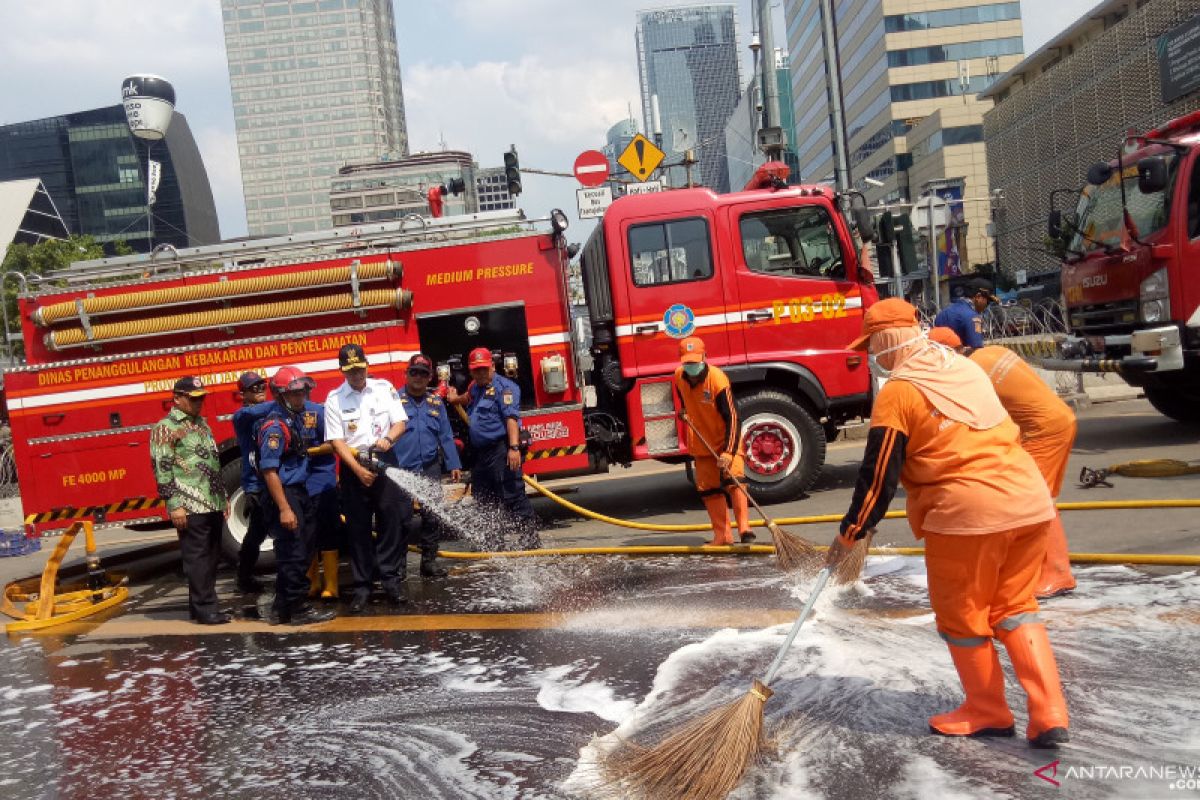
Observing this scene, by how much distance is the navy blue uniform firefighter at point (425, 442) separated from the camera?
739 centimetres

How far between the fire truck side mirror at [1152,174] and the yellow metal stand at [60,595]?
9615mm

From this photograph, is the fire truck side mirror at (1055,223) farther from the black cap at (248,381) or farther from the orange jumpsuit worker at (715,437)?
the black cap at (248,381)

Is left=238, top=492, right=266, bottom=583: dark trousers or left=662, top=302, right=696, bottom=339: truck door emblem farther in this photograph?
left=662, top=302, right=696, bottom=339: truck door emblem

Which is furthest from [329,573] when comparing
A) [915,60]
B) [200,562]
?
[915,60]

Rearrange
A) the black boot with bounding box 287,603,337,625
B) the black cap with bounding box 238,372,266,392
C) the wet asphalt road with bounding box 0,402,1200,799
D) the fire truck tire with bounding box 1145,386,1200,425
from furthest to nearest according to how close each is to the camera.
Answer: the fire truck tire with bounding box 1145,386,1200,425 → the black cap with bounding box 238,372,266,392 → the black boot with bounding box 287,603,337,625 → the wet asphalt road with bounding box 0,402,1200,799

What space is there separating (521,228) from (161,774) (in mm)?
5803

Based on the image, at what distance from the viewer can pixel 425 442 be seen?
7.47 metres

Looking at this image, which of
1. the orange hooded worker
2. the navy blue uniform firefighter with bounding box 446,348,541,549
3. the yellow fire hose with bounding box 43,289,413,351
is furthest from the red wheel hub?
the orange hooded worker

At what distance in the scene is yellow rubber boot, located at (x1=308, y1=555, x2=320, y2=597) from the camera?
24.5ft

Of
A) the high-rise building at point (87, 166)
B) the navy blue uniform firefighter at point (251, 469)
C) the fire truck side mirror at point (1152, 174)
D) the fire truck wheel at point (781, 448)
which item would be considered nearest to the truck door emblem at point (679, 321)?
the fire truck wheel at point (781, 448)

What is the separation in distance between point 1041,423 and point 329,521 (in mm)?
4787

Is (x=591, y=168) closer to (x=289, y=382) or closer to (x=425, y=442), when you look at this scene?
(x=425, y=442)

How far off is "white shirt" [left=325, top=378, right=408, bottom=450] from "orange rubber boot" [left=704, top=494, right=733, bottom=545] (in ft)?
7.60

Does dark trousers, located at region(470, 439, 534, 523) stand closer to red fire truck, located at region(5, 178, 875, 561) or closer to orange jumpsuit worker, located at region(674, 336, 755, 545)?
red fire truck, located at region(5, 178, 875, 561)
